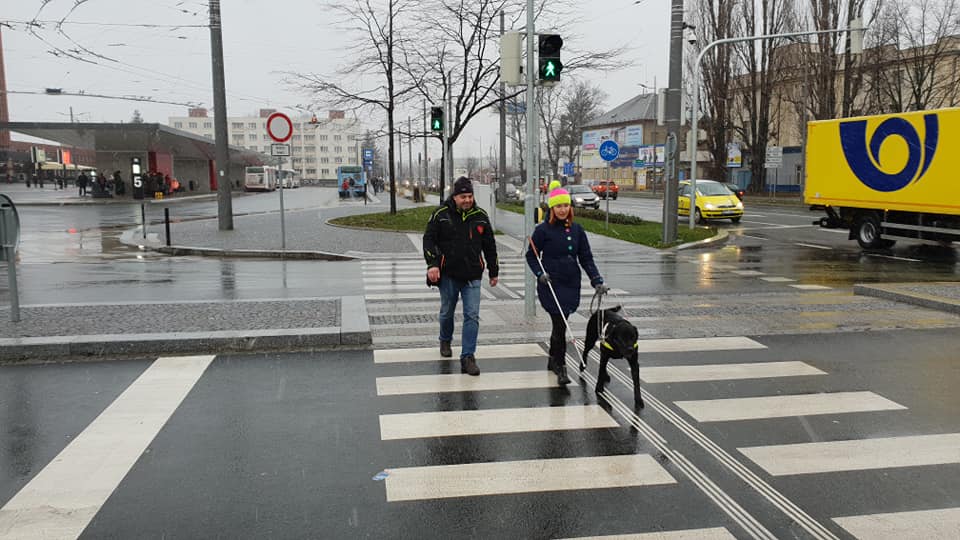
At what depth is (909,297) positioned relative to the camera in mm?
9742

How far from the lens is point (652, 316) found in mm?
9203

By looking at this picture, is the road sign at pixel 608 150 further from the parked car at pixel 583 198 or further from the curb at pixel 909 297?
the parked car at pixel 583 198

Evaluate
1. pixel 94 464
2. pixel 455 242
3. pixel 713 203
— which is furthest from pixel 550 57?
pixel 713 203

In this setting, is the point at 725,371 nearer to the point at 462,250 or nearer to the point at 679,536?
the point at 462,250

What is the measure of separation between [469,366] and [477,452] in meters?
1.87

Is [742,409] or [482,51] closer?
[742,409]

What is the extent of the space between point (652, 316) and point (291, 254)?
970 centimetres

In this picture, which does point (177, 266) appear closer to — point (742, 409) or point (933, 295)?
point (742, 409)

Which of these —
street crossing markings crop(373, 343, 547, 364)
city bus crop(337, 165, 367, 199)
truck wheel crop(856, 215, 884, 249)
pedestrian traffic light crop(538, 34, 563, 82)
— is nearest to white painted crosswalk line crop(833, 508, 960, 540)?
street crossing markings crop(373, 343, 547, 364)

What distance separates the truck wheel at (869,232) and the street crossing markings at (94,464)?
16.8 m

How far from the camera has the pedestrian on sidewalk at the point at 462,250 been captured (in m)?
6.50

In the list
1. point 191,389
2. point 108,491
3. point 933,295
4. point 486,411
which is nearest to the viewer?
point 108,491

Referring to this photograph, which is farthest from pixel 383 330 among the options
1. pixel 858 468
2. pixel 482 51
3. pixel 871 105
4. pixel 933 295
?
pixel 871 105

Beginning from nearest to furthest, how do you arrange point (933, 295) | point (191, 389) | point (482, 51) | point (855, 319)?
point (191, 389) → point (855, 319) → point (933, 295) → point (482, 51)
